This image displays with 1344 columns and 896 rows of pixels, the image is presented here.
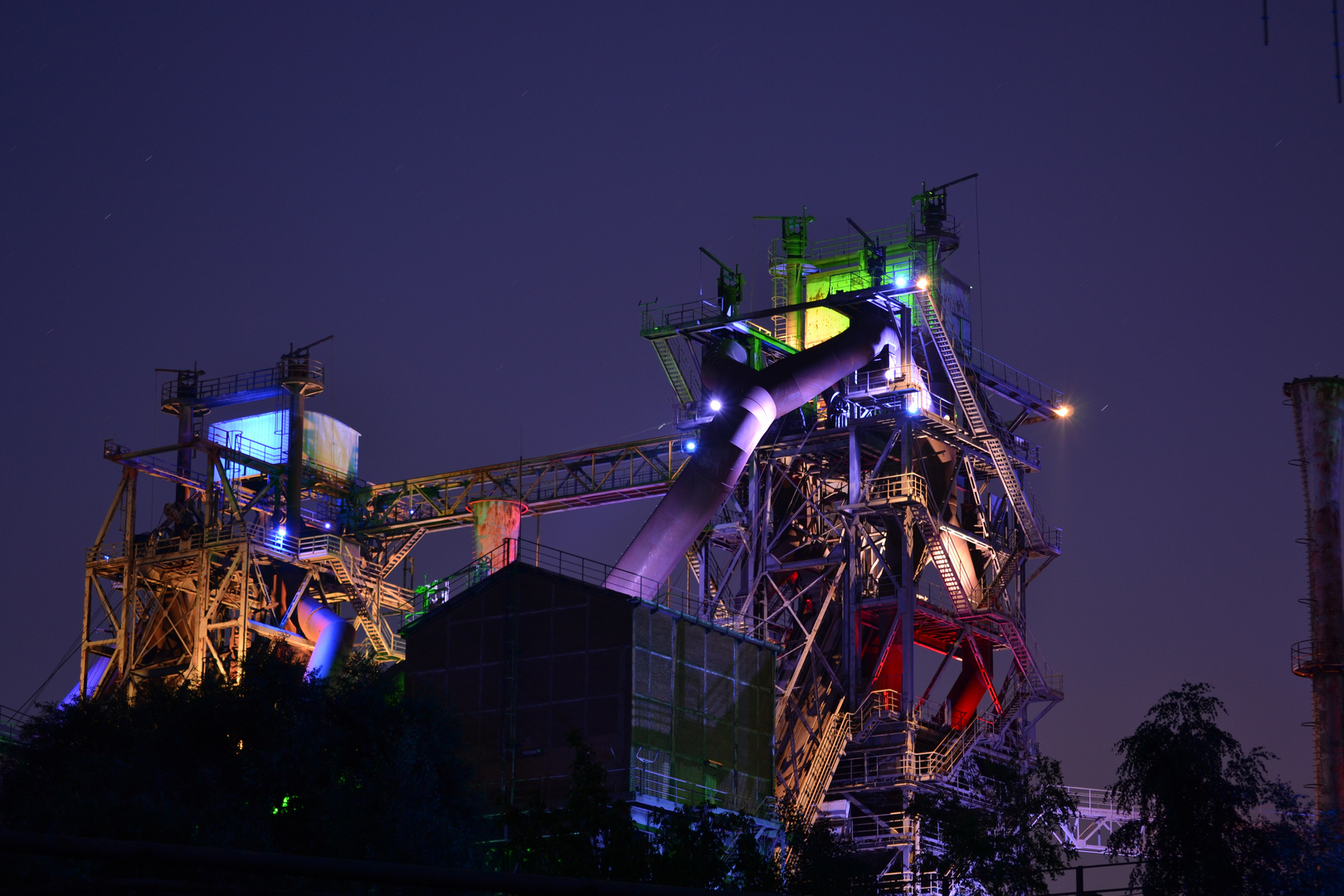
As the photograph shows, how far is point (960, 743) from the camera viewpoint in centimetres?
5812

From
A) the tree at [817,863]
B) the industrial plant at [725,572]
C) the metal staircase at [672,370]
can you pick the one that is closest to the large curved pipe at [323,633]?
the industrial plant at [725,572]

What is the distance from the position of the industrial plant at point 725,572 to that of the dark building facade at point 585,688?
0.24ft

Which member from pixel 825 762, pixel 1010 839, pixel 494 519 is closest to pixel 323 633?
pixel 494 519

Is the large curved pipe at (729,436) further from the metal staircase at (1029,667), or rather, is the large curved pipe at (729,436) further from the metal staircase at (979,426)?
the metal staircase at (1029,667)

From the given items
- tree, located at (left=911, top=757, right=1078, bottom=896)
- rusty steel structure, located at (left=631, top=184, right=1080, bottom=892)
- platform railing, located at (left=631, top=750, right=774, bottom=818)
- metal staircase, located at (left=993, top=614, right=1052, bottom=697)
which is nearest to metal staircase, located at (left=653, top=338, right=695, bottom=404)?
rusty steel structure, located at (left=631, top=184, right=1080, bottom=892)

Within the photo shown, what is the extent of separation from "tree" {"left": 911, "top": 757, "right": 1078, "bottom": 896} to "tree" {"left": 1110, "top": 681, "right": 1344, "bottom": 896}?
1854mm

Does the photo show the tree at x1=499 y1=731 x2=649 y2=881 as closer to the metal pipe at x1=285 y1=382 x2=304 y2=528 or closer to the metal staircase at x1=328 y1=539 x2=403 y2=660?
the metal staircase at x1=328 y1=539 x2=403 y2=660

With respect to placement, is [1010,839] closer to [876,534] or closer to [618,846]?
[618,846]

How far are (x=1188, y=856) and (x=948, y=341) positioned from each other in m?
29.1

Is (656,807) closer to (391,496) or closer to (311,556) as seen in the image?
(311,556)

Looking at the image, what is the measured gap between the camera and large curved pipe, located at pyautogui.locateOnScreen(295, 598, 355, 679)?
65.5 metres

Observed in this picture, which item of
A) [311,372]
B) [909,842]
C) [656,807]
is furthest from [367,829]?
[311,372]

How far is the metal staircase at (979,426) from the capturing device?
61.1 metres

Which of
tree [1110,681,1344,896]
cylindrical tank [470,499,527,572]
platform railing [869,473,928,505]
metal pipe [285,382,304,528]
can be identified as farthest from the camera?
cylindrical tank [470,499,527,572]
